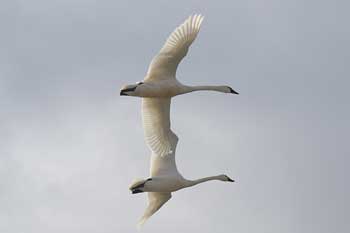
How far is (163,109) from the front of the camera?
9619 centimetres

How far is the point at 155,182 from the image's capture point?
95188 millimetres

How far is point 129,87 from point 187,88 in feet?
8.64

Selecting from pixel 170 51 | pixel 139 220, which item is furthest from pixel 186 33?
pixel 139 220

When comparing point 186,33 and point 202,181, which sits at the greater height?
point 186,33

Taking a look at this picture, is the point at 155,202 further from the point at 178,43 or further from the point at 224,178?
the point at 178,43

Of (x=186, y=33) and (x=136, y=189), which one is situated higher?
(x=186, y=33)

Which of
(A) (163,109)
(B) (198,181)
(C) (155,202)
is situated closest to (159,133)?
(A) (163,109)

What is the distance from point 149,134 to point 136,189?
287 cm

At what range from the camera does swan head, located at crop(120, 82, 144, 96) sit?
93.4m

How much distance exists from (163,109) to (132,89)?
300 centimetres

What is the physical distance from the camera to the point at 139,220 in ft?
315

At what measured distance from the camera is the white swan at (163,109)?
308ft

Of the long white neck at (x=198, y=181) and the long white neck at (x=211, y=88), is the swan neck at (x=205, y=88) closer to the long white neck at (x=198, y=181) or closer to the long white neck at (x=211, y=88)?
the long white neck at (x=211, y=88)

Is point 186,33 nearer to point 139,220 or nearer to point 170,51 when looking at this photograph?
point 170,51
